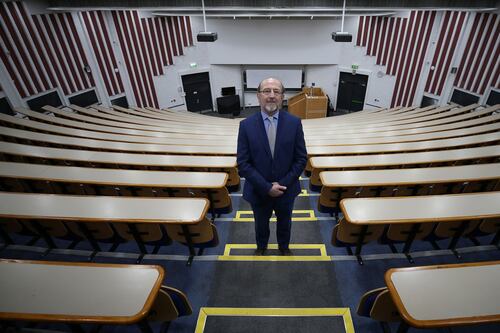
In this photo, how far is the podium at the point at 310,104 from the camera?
396 inches

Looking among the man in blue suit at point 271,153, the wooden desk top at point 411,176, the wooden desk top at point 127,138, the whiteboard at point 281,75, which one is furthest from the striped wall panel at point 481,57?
the man in blue suit at point 271,153

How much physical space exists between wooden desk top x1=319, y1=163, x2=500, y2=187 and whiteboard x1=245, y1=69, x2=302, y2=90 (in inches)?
364

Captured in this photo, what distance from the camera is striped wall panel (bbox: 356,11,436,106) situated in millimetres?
8297

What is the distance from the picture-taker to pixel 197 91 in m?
11.0

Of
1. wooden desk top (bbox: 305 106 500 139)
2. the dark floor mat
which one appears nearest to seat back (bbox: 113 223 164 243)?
the dark floor mat

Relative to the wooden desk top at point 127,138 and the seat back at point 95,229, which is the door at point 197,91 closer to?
the wooden desk top at point 127,138

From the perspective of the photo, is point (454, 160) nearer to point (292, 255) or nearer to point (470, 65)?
point (292, 255)

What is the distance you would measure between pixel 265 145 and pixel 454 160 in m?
2.28

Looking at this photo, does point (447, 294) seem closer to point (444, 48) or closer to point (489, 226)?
point (489, 226)

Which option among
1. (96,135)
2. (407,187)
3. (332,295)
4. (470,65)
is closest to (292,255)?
(332,295)

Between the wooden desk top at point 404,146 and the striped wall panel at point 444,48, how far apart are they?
5477 millimetres

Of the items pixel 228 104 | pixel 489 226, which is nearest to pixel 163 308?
pixel 489 226

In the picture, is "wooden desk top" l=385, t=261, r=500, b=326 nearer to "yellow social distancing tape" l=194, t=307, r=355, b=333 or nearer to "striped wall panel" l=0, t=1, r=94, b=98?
"yellow social distancing tape" l=194, t=307, r=355, b=333

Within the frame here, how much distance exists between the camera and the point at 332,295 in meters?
2.14
